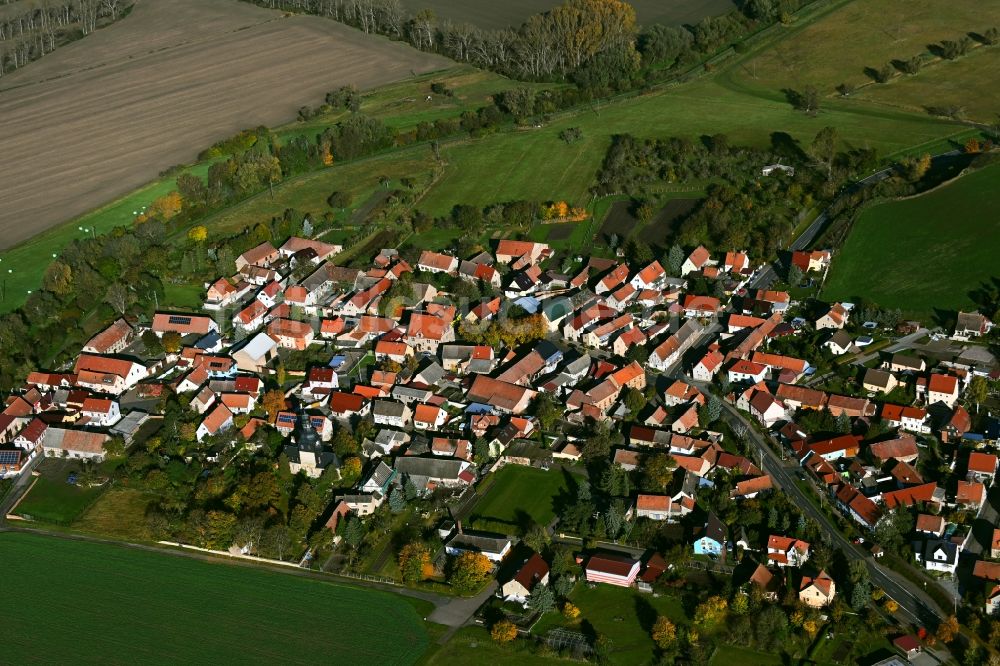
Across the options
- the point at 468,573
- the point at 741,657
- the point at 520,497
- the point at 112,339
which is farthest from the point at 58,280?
the point at 741,657

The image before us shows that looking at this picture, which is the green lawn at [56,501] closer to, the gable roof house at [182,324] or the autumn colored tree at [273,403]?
the autumn colored tree at [273,403]

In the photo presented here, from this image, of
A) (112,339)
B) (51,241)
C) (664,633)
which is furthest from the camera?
(51,241)

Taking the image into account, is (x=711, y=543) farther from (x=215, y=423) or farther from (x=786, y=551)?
(x=215, y=423)

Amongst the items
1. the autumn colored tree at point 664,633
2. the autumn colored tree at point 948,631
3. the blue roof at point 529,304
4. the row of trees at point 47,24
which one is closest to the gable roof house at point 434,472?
the autumn colored tree at point 664,633

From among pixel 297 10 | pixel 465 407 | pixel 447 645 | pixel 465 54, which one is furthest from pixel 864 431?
pixel 297 10

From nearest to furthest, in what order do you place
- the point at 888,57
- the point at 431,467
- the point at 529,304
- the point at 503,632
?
1. the point at 503,632
2. the point at 431,467
3. the point at 529,304
4. the point at 888,57

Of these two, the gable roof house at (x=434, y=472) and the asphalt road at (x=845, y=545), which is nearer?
the asphalt road at (x=845, y=545)

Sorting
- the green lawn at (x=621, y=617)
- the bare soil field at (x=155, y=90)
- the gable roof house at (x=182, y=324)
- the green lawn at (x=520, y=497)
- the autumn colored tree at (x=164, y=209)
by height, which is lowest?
the green lawn at (x=621, y=617)
